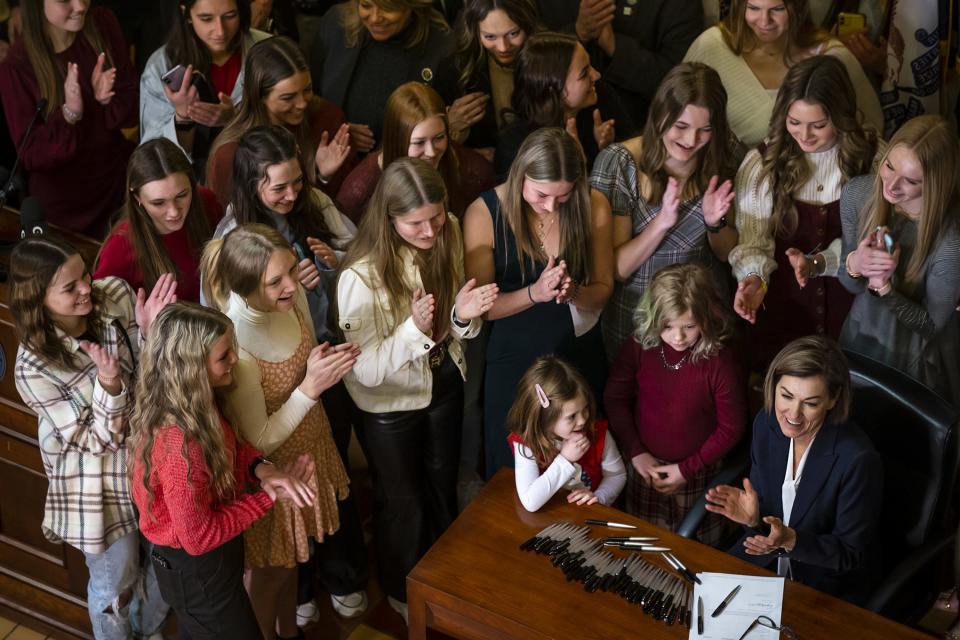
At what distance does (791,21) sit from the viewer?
4.05 meters

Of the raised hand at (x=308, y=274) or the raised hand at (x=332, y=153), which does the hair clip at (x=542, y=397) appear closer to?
the raised hand at (x=308, y=274)

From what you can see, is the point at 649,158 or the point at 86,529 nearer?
the point at 86,529

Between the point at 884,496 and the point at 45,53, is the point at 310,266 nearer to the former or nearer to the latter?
the point at 45,53

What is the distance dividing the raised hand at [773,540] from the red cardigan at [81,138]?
2746 millimetres

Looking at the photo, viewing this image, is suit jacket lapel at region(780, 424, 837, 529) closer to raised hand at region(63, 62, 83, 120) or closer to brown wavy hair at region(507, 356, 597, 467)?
brown wavy hair at region(507, 356, 597, 467)

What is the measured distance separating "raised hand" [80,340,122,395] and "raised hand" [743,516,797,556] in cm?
178

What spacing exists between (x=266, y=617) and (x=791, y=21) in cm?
267

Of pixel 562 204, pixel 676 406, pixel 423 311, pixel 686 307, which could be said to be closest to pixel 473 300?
pixel 423 311

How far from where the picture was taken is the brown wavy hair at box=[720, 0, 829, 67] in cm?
405

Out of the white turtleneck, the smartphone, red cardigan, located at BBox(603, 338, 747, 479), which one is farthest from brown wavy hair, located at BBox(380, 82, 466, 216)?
the smartphone

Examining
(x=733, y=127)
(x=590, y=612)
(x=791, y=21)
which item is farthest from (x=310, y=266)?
(x=791, y=21)

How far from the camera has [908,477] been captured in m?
3.27

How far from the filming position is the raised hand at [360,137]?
14.1 feet

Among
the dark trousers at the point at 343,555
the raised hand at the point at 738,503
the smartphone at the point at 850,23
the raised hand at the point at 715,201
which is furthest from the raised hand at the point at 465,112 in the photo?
the raised hand at the point at 738,503
